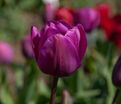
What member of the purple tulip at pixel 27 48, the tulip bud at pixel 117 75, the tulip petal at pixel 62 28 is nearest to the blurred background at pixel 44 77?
the purple tulip at pixel 27 48

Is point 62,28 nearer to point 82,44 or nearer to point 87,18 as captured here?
point 82,44

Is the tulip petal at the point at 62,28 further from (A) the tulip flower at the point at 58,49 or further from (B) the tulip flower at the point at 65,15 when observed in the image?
(B) the tulip flower at the point at 65,15

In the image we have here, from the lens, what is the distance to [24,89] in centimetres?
128

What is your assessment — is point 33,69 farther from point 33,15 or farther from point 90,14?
point 33,15

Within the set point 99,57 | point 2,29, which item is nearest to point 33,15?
point 2,29

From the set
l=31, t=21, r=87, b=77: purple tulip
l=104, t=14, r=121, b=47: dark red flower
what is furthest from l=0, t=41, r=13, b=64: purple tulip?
l=31, t=21, r=87, b=77: purple tulip

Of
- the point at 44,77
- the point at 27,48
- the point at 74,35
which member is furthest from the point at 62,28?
the point at 44,77

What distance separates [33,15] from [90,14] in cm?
206

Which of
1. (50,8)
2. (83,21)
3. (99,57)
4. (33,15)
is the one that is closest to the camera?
(83,21)

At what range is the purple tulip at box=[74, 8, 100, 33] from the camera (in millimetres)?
1411

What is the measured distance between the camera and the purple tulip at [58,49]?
2.41 ft

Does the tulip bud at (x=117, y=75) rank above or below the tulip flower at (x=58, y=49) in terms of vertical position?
below

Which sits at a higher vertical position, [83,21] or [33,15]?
[83,21]

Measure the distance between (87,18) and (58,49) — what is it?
70 cm
